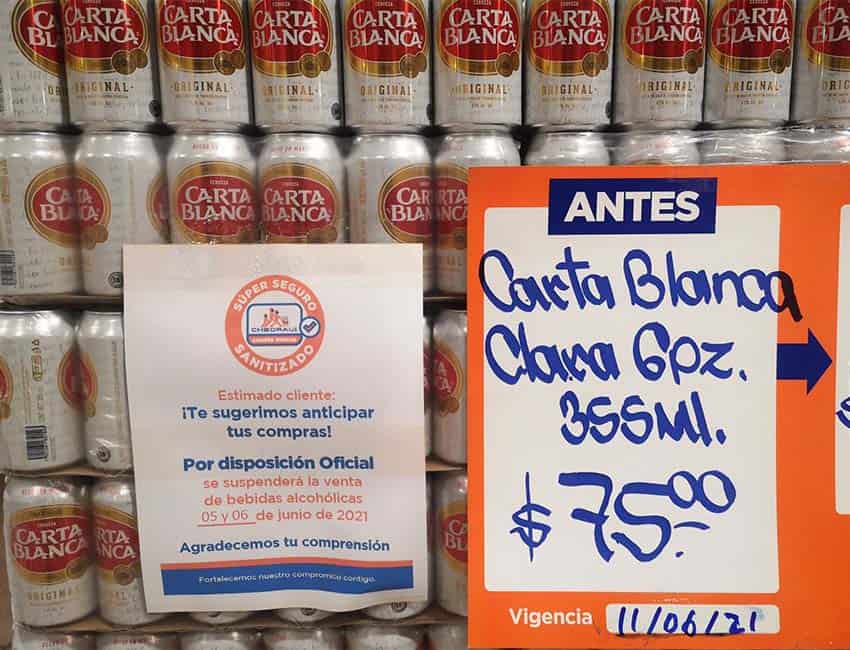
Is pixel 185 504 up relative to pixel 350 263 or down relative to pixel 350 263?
down

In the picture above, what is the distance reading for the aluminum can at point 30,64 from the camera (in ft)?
2.55

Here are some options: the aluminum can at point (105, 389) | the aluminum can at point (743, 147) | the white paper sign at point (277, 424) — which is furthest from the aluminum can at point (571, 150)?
the aluminum can at point (105, 389)

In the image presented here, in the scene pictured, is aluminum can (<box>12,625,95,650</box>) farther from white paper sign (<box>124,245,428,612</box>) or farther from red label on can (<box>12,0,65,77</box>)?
red label on can (<box>12,0,65,77</box>)

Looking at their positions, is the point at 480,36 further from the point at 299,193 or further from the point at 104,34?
the point at 104,34

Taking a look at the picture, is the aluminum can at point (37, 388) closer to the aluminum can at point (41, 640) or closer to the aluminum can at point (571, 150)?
the aluminum can at point (41, 640)

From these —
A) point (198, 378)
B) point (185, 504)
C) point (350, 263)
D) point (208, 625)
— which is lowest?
point (208, 625)

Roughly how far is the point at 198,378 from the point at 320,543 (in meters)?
0.25

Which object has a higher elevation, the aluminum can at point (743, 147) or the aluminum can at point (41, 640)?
the aluminum can at point (743, 147)

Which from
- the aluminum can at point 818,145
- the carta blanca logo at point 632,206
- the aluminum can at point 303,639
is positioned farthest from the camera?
the aluminum can at point 303,639

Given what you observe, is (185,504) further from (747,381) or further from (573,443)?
(747,381)

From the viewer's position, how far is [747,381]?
705 millimetres

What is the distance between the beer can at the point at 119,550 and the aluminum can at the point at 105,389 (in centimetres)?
4

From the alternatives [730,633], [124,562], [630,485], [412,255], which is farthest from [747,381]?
[124,562]

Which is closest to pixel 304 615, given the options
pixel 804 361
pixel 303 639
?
pixel 303 639
